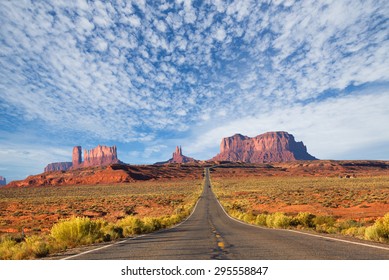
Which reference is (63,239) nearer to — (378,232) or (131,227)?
(131,227)

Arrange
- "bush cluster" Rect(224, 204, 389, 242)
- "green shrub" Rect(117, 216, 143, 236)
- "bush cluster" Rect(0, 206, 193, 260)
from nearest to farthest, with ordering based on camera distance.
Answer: "bush cluster" Rect(0, 206, 193, 260), "bush cluster" Rect(224, 204, 389, 242), "green shrub" Rect(117, 216, 143, 236)

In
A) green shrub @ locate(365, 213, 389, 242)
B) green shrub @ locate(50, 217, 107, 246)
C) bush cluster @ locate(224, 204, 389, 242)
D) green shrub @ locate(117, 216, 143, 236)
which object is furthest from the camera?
green shrub @ locate(117, 216, 143, 236)

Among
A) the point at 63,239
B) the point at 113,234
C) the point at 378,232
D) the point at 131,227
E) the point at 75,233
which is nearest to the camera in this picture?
the point at 378,232

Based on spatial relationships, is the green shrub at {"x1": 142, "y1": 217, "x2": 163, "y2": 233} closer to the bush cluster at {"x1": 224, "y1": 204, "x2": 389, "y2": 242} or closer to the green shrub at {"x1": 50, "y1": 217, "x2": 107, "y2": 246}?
the green shrub at {"x1": 50, "y1": 217, "x2": 107, "y2": 246}

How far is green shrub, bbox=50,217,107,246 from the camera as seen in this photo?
1145 centimetres

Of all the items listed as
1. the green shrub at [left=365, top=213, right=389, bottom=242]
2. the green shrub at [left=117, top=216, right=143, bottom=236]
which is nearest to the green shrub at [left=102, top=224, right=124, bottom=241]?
the green shrub at [left=117, top=216, right=143, bottom=236]

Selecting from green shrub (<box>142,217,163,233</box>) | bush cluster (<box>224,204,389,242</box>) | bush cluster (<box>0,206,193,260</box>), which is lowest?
bush cluster (<box>224,204,389,242</box>)

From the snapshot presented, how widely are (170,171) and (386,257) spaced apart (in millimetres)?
154898

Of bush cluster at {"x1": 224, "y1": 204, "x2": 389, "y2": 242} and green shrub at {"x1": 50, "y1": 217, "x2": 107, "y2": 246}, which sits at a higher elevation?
green shrub at {"x1": 50, "y1": 217, "x2": 107, "y2": 246}

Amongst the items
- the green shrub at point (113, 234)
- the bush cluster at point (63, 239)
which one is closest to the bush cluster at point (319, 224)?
the bush cluster at point (63, 239)

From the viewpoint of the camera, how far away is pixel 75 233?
1185 centimetres

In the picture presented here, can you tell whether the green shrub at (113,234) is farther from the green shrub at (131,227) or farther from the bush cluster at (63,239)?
the green shrub at (131,227)

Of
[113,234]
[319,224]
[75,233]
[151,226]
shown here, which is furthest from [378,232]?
[151,226]

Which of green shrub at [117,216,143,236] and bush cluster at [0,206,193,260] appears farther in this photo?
green shrub at [117,216,143,236]
